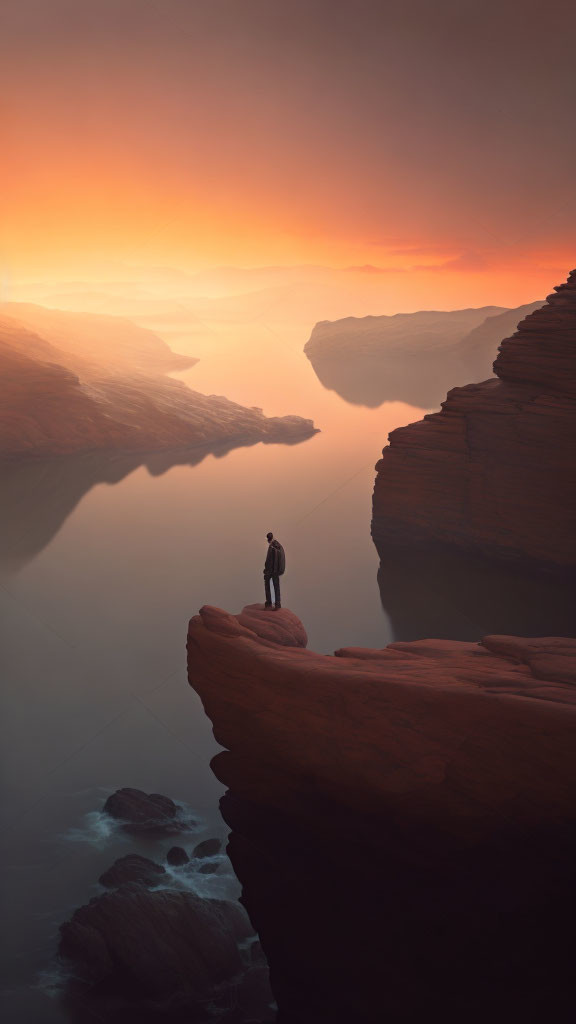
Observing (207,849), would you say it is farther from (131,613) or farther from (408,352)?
(408,352)

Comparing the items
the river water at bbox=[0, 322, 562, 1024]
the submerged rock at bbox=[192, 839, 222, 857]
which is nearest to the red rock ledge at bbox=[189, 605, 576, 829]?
the submerged rock at bbox=[192, 839, 222, 857]

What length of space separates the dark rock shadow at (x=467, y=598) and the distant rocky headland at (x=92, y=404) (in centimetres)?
2504

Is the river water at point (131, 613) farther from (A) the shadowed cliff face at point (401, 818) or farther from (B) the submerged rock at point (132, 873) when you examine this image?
(A) the shadowed cliff face at point (401, 818)

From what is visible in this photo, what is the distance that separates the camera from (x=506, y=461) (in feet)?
75.9

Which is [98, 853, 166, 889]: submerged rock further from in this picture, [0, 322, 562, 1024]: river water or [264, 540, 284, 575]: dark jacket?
[264, 540, 284, 575]: dark jacket

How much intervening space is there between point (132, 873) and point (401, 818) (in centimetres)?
557

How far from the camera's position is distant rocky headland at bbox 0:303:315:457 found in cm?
4375

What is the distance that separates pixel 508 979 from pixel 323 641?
12917mm

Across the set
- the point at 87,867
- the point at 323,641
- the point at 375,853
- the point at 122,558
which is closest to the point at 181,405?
the point at 122,558

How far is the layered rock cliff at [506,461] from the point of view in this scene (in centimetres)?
2194

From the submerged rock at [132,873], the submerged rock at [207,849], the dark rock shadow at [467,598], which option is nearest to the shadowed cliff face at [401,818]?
the submerged rock at [132,873]

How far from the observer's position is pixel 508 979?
264 inches

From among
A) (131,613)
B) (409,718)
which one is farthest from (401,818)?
(131,613)

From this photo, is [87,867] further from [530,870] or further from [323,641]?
[323,641]
